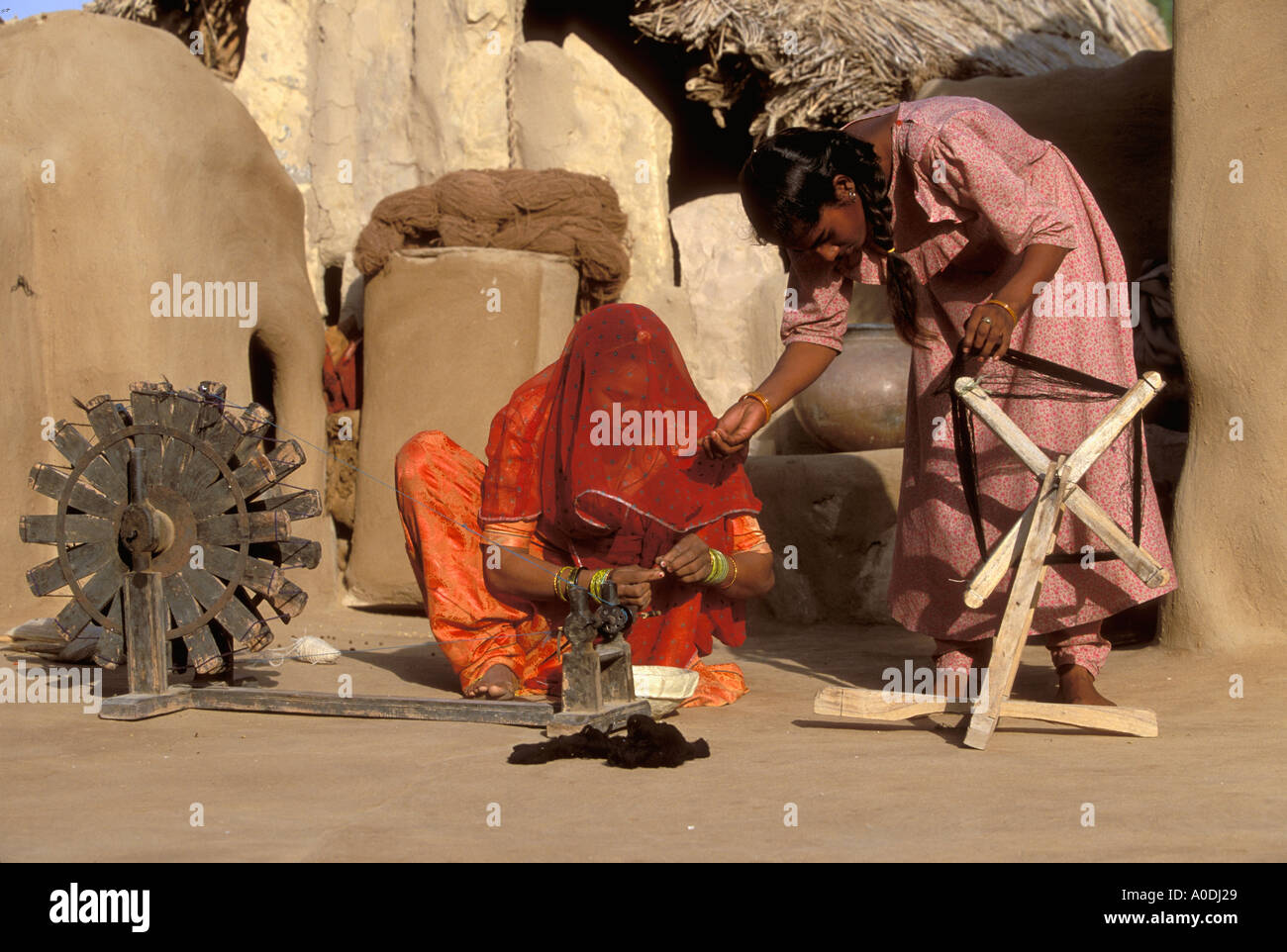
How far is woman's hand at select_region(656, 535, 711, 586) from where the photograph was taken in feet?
11.9

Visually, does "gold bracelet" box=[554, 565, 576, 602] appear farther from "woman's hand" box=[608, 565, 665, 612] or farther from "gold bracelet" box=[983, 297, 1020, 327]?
"gold bracelet" box=[983, 297, 1020, 327]

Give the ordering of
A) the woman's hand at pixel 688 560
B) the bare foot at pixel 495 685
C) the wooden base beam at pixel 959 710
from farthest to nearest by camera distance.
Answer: the bare foot at pixel 495 685, the woman's hand at pixel 688 560, the wooden base beam at pixel 959 710

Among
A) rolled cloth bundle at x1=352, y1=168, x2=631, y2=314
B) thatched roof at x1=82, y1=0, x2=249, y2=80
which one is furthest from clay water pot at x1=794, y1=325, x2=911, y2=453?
thatched roof at x1=82, y1=0, x2=249, y2=80

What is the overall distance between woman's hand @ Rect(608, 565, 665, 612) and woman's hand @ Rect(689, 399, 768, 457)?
375 millimetres

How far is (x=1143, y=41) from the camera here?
9.44 meters

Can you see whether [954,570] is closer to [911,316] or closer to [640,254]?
[911,316]

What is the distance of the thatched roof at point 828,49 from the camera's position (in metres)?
7.02

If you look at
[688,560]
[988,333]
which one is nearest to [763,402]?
[688,560]

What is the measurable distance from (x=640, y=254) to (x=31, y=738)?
473 cm

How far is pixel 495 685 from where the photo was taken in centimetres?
399

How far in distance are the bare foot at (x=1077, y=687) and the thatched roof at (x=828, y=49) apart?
13.6 ft

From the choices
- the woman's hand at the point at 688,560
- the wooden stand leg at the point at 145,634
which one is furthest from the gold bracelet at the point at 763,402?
the wooden stand leg at the point at 145,634

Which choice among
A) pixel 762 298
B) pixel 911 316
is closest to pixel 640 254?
pixel 762 298

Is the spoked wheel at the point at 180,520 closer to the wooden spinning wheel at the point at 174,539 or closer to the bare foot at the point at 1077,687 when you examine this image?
the wooden spinning wheel at the point at 174,539
